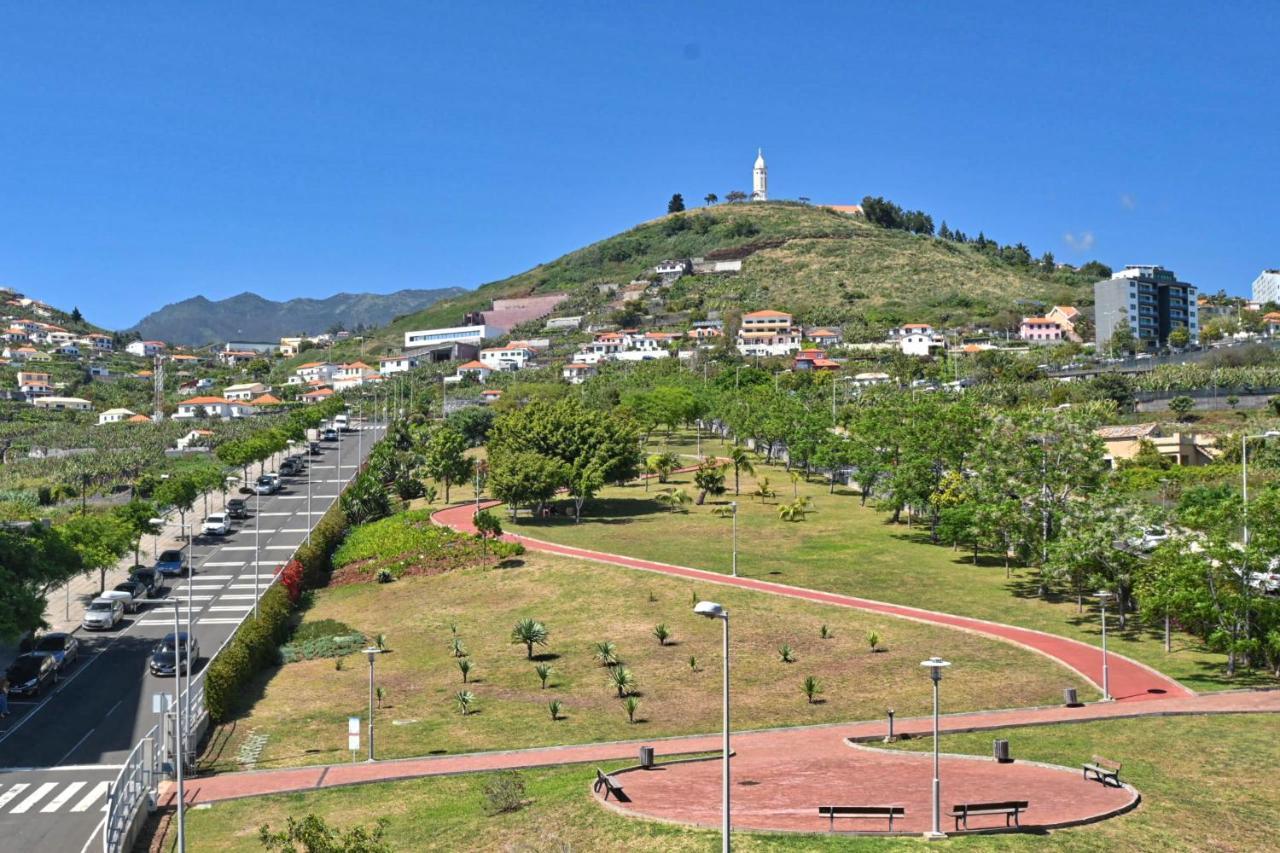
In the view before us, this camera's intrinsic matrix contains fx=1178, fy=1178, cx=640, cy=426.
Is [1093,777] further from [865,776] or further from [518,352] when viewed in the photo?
[518,352]

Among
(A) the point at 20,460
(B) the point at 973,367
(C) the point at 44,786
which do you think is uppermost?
(B) the point at 973,367

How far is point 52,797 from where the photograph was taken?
3142 centimetres

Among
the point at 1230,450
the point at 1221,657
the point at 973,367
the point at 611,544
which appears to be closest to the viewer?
the point at 1221,657

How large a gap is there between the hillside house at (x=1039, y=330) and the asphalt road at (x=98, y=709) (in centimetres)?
12847

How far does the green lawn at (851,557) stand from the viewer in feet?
146

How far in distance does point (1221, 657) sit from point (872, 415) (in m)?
36.7

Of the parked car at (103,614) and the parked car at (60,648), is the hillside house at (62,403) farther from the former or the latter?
the parked car at (60,648)

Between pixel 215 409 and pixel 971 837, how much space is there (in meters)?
146

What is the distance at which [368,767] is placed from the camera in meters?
33.7

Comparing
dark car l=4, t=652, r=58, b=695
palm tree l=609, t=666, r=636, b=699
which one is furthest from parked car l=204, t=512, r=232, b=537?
palm tree l=609, t=666, r=636, b=699

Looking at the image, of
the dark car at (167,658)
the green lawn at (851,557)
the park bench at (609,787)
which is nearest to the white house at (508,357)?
the green lawn at (851,557)

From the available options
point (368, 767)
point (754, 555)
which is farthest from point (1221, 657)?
point (368, 767)

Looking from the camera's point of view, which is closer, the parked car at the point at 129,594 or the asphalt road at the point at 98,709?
the asphalt road at the point at 98,709

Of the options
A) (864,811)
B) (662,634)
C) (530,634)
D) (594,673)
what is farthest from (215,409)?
(864,811)
